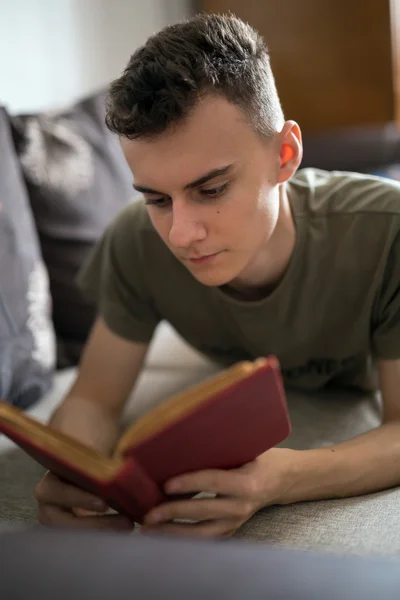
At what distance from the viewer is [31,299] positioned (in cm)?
141

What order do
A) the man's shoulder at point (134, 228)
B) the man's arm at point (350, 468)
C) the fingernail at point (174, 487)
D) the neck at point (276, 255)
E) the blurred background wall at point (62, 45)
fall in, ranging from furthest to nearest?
the blurred background wall at point (62, 45) → the man's shoulder at point (134, 228) → the neck at point (276, 255) → the man's arm at point (350, 468) → the fingernail at point (174, 487)

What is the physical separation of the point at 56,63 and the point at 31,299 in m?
0.83

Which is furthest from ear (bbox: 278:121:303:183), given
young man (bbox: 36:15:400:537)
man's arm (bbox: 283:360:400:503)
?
man's arm (bbox: 283:360:400:503)

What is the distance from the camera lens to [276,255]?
1138 mm

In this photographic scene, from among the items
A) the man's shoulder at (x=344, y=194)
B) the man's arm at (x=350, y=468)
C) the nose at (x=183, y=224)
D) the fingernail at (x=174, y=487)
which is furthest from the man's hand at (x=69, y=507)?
the man's shoulder at (x=344, y=194)

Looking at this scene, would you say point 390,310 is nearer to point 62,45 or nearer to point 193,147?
point 193,147

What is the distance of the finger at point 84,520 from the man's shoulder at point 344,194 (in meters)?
0.58

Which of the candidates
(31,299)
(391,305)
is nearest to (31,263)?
(31,299)

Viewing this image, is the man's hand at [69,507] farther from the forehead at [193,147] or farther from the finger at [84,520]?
the forehead at [193,147]

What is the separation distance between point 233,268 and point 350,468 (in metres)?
0.31

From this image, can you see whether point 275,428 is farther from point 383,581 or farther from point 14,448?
point 14,448

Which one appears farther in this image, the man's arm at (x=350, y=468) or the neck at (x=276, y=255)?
the neck at (x=276, y=255)

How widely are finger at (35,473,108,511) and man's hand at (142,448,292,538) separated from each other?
0.21 ft

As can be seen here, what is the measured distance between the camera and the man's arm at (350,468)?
886 millimetres
